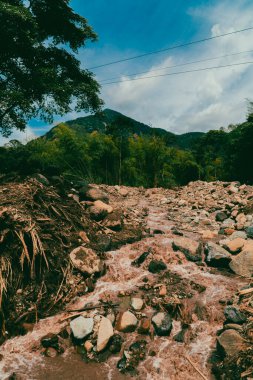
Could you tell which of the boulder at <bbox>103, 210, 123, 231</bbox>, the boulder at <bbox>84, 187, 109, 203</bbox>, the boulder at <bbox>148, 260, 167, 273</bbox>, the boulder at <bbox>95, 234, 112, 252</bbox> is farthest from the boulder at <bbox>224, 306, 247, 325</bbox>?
the boulder at <bbox>84, 187, 109, 203</bbox>

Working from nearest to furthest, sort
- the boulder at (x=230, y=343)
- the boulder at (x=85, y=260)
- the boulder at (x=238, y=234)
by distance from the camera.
Answer: 1. the boulder at (x=230, y=343)
2. the boulder at (x=85, y=260)
3. the boulder at (x=238, y=234)

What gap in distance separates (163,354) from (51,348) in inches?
43.4

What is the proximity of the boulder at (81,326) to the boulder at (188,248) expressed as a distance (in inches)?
78.5

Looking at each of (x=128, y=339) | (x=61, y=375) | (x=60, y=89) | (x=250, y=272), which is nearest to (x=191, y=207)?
(x=250, y=272)

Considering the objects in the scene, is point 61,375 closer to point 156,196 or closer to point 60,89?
point 60,89

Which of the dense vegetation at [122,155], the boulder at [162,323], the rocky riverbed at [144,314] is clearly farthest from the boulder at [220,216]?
the dense vegetation at [122,155]

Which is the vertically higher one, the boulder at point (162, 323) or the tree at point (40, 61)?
the tree at point (40, 61)

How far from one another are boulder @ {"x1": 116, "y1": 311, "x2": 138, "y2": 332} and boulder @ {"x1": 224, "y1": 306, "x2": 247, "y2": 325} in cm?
96

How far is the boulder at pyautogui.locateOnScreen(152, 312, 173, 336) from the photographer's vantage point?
303 cm

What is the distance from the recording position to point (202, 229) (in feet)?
20.1

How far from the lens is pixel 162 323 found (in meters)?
3.08

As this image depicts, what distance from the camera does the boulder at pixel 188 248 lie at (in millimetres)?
4515

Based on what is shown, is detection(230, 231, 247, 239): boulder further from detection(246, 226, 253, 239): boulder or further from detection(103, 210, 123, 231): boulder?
detection(103, 210, 123, 231): boulder

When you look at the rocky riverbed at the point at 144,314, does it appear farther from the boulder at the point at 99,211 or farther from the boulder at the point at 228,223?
the boulder at the point at 228,223
